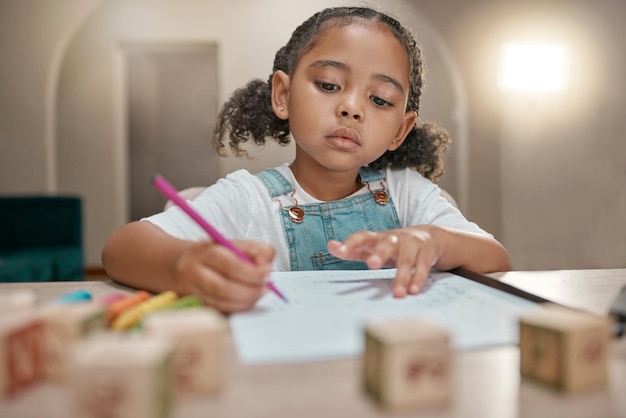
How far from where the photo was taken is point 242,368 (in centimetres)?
40

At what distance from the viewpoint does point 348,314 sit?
0.53 m

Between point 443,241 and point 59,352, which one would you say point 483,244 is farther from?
point 59,352

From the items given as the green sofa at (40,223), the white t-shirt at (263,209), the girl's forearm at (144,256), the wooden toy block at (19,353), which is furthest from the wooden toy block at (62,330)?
the green sofa at (40,223)

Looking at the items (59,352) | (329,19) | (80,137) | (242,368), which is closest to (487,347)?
(242,368)

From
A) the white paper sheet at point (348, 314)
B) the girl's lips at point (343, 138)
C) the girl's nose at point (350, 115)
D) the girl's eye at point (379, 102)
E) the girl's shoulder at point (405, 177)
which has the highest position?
the girl's eye at point (379, 102)

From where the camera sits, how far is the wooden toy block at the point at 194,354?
1.12ft

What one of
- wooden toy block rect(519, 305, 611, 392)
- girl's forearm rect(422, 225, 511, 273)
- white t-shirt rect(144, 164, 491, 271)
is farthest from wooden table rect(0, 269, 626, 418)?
white t-shirt rect(144, 164, 491, 271)

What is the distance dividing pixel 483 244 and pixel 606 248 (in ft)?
10.6

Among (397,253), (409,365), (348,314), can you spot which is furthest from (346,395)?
(397,253)

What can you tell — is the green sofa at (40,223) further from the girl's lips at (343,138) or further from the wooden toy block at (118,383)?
the wooden toy block at (118,383)

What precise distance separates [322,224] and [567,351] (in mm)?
738

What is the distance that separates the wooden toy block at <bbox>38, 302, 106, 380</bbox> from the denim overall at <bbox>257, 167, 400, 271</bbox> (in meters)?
0.67

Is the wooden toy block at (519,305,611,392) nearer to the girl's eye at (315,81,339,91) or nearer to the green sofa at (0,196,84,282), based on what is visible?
the girl's eye at (315,81,339,91)

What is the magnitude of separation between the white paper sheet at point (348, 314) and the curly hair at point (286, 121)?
546 mm
